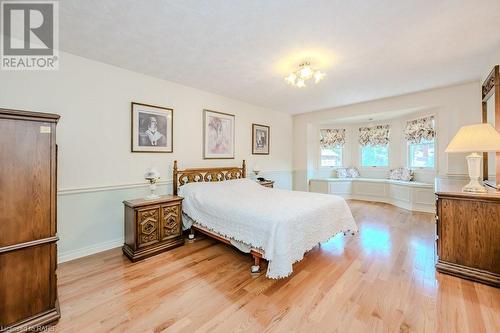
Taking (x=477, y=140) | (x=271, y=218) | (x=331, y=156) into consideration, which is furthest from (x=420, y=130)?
(x=271, y=218)

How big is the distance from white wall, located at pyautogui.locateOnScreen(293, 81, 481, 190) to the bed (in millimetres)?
2919

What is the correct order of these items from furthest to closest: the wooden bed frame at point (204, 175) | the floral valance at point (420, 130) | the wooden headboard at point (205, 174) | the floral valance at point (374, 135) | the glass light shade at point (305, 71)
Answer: the floral valance at point (374, 135), the floral valance at point (420, 130), the wooden headboard at point (205, 174), the wooden bed frame at point (204, 175), the glass light shade at point (305, 71)

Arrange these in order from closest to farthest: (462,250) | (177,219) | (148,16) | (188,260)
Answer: (148,16) → (462,250) → (188,260) → (177,219)

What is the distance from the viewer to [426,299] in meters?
1.86

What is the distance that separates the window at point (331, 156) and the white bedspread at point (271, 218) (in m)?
3.98

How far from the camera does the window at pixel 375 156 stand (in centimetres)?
626

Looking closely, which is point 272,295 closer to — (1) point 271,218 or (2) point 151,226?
(1) point 271,218

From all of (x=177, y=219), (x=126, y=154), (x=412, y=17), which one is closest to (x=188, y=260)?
(x=177, y=219)

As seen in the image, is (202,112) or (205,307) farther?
(202,112)

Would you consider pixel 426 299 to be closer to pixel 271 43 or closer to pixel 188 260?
pixel 188 260

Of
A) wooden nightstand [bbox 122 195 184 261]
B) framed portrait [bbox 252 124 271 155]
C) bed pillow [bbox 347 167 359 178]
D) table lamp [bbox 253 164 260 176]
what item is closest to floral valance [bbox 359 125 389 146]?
bed pillow [bbox 347 167 359 178]

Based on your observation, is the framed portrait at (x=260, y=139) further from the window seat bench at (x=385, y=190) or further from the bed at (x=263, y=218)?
the window seat bench at (x=385, y=190)

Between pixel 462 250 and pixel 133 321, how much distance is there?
3.21 meters

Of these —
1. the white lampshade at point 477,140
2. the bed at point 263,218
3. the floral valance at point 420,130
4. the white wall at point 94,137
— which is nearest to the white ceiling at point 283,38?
the white wall at point 94,137
